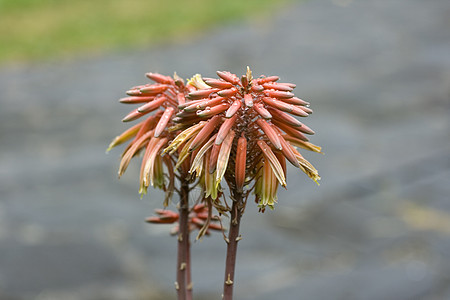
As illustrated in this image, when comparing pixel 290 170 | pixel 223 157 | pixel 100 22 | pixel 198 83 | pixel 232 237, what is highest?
pixel 100 22

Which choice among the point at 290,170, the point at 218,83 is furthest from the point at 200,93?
the point at 290,170

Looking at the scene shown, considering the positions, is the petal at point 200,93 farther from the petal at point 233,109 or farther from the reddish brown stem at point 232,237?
the reddish brown stem at point 232,237

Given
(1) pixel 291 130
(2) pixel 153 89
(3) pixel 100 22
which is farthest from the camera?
(3) pixel 100 22

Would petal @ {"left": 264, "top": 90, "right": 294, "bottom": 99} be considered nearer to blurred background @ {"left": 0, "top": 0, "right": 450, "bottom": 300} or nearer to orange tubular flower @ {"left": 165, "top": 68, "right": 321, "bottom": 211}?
orange tubular flower @ {"left": 165, "top": 68, "right": 321, "bottom": 211}

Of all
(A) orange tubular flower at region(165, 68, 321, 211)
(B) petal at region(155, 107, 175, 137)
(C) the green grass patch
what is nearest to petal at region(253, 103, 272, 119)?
(A) orange tubular flower at region(165, 68, 321, 211)

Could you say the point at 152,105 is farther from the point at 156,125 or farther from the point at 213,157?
the point at 213,157
